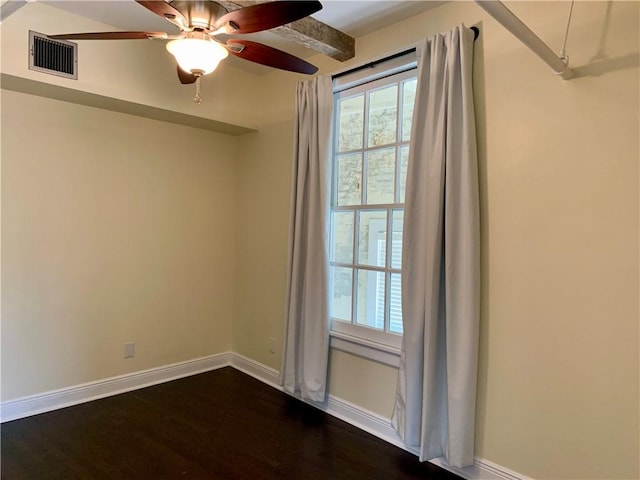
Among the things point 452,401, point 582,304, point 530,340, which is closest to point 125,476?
point 452,401

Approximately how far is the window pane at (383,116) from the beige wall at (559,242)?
47 centimetres

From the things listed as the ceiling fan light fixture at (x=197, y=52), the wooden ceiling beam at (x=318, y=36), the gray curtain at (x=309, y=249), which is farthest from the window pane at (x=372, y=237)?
the ceiling fan light fixture at (x=197, y=52)

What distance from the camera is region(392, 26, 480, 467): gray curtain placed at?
220 centimetres

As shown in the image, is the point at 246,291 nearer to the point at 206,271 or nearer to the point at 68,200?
the point at 206,271

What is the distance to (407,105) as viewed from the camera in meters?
2.69

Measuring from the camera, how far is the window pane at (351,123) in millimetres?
2982

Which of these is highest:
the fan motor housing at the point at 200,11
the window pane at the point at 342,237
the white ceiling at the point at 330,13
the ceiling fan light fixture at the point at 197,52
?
the white ceiling at the point at 330,13

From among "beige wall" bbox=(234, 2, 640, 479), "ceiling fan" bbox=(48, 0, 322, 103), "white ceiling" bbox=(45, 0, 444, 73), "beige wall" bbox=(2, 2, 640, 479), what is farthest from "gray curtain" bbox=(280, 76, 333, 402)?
"ceiling fan" bbox=(48, 0, 322, 103)

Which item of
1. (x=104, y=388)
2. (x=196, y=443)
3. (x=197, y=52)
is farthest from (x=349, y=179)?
(x=104, y=388)

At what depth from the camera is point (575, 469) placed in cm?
196

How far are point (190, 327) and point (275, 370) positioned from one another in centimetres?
88

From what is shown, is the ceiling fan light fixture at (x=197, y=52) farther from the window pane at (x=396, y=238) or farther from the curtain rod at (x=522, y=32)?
the window pane at (x=396, y=238)

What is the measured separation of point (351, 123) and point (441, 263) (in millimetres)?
1313

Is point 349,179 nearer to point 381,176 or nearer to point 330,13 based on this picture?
point 381,176
